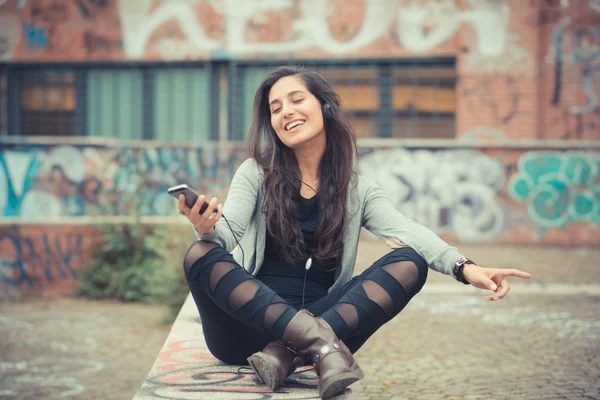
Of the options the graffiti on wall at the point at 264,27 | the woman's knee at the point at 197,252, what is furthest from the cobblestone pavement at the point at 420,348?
the graffiti on wall at the point at 264,27

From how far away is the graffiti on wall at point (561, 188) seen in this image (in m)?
10.3

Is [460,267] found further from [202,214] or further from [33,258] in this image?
[33,258]

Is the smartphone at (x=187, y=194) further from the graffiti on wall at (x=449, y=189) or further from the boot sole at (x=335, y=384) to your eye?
the graffiti on wall at (x=449, y=189)

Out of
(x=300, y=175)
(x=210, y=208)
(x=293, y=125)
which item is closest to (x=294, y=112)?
(x=293, y=125)

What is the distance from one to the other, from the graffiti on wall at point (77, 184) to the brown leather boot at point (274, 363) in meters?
5.15

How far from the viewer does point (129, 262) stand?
23.9 feet

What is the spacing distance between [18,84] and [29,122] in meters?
0.68

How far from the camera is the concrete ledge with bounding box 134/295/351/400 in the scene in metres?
2.42

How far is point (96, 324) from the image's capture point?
6.15 m

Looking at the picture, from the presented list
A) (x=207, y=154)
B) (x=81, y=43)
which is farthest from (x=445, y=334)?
(x=81, y=43)

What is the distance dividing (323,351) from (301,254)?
603 mm

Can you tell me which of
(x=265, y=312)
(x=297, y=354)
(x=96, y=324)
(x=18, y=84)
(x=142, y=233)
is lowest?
(x=96, y=324)

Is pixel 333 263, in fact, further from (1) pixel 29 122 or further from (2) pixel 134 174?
(1) pixel 29 122

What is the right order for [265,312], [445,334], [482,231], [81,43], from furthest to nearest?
[81,43] < [482,231] < [445,334] < [265,312]
